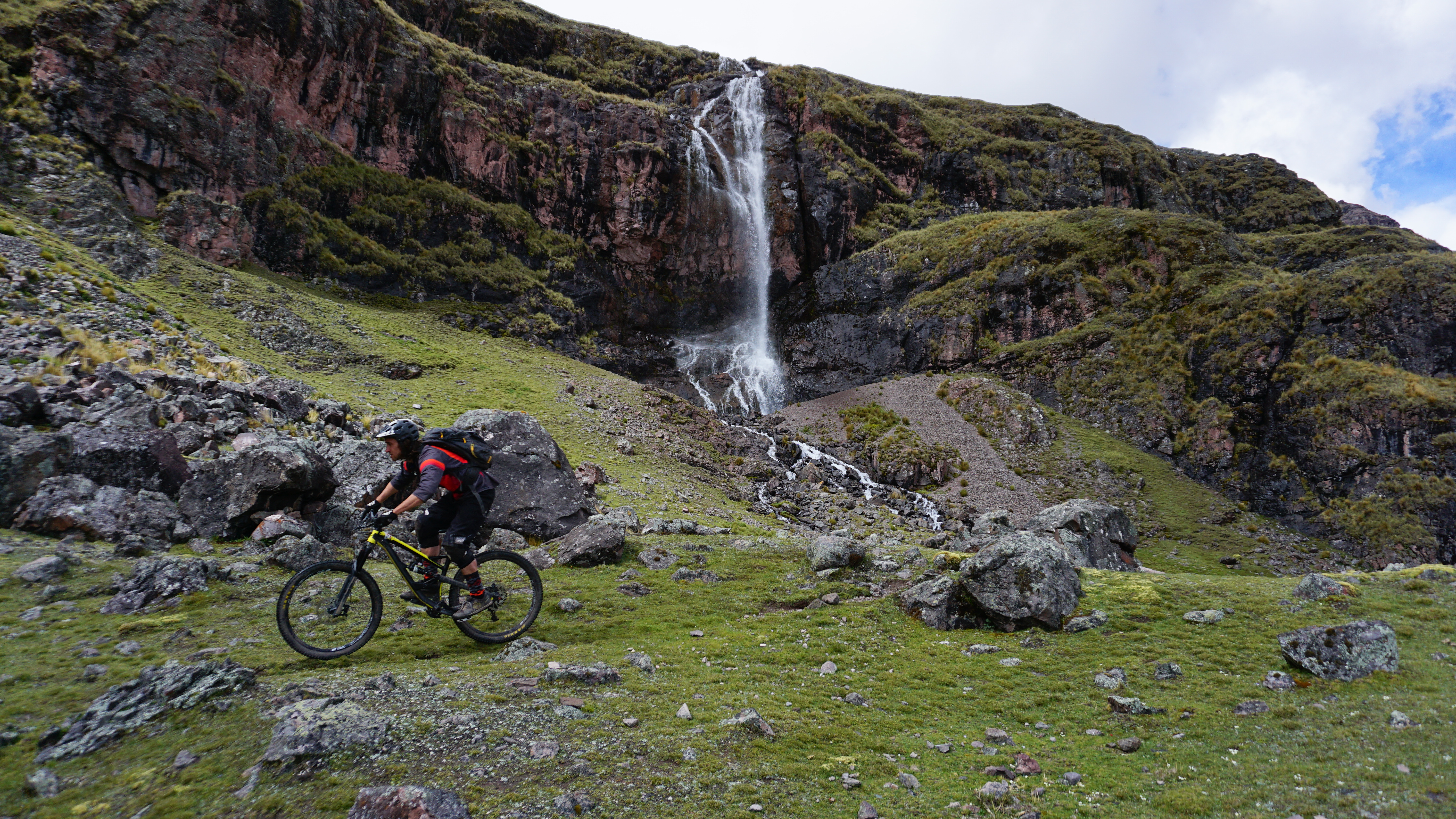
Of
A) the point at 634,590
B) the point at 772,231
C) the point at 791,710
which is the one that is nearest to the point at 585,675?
the point at 791,710

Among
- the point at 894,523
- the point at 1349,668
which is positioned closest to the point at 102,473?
the point at 1349,668

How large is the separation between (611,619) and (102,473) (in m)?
8.92

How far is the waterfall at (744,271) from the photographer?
62625 millimetres


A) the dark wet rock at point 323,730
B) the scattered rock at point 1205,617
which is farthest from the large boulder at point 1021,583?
the dark wet rock at point 323,730

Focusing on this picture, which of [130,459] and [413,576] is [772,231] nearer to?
[130,459]

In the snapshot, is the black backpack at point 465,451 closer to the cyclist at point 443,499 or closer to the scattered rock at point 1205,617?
the cyclist at point 443,499

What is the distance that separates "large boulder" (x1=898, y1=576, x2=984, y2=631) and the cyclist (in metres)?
7.62

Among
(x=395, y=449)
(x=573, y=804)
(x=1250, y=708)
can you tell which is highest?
(x=395, y=449)

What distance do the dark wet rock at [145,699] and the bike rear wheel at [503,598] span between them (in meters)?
2.78

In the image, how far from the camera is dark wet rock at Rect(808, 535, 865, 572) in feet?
44.7

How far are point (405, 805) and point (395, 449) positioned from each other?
5.27 m

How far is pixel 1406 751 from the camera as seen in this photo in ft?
17.6

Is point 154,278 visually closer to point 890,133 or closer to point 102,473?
point 102,473

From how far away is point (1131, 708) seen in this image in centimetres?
704
